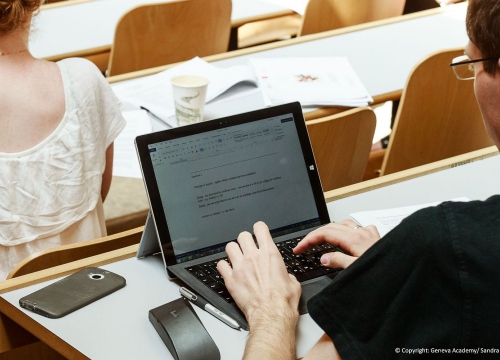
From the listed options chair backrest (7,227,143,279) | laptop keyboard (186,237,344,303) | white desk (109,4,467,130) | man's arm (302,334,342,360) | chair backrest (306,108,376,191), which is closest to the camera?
man's arm (302,334,342,360)

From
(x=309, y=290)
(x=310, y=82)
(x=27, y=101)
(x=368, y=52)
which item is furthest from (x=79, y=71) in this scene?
(x=368, y=52)

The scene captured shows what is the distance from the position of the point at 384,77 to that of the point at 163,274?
150 cm

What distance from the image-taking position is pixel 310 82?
2.48 meters

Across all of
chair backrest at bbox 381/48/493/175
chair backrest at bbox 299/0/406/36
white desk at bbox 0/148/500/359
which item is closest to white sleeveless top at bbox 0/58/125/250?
white desk at bbox 0/148/500/359

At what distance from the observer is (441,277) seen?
2.78 feet

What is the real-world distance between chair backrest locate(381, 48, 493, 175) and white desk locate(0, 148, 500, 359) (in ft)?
1.98

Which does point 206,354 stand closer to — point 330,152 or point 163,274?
point 163,274

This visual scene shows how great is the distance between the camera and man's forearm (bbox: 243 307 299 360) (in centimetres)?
110

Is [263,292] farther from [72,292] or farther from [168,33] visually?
[168,33]

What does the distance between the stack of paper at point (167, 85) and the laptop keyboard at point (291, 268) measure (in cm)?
93

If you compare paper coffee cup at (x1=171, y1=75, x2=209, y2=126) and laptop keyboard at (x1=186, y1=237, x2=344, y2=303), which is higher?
paper coffee cup at (x1=171, y1=75, x2=209, y2=126)

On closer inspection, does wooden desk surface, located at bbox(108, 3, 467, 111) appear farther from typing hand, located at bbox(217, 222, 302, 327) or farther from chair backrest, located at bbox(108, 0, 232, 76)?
typing hand, located at bbox(217, 222, 302, 327)

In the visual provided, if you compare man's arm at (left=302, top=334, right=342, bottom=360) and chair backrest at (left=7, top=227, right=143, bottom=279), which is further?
chair backrest at (left=7, top=227, right=143, bottom=279)

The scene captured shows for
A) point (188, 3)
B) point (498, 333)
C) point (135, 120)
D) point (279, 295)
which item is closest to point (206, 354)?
point (279, 295)
